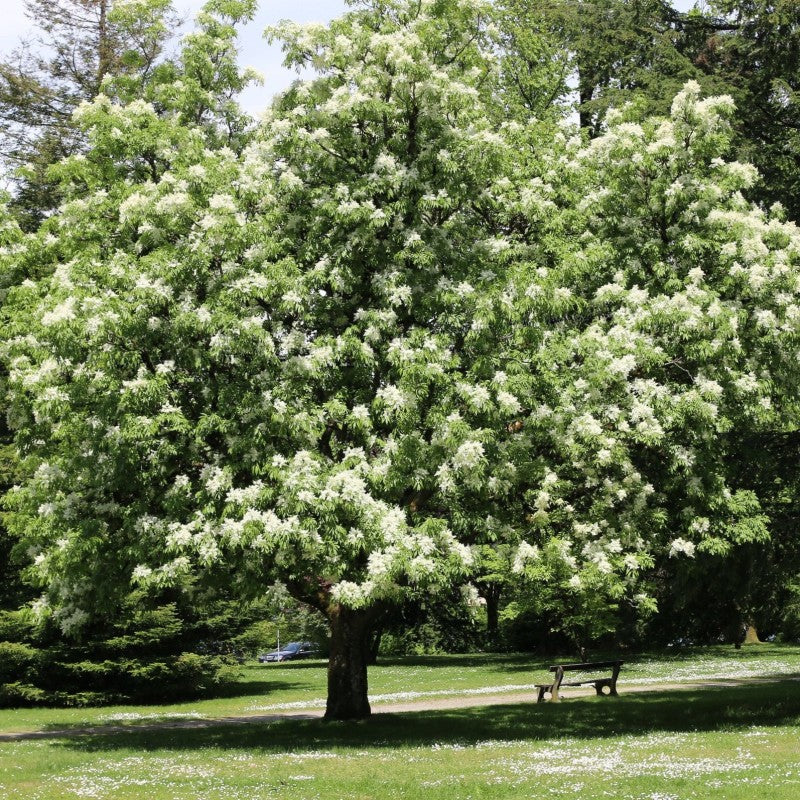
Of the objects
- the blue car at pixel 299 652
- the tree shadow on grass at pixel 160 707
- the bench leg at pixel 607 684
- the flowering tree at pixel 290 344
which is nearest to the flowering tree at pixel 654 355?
the flowering tree at pixel 290 344

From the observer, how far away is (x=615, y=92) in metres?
27.4

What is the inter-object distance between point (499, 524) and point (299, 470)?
362 cm

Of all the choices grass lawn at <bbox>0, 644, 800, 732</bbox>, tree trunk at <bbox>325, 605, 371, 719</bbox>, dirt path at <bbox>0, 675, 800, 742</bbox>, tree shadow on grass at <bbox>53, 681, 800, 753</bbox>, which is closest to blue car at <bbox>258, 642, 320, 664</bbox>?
grass lawn at <bbox>0, 644, 800, 732</bbox>

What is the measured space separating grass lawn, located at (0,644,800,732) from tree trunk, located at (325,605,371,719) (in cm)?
721

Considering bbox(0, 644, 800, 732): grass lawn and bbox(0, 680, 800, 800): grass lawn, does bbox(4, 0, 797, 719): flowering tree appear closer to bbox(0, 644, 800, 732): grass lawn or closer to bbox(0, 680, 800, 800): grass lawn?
bbox(0, 680, 800, 800): grass lawn

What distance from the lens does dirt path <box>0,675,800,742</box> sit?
2166 centimetres

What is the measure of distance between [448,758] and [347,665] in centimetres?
472

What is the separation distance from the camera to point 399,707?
25.4m

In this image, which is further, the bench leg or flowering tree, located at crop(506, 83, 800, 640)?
the bench leg

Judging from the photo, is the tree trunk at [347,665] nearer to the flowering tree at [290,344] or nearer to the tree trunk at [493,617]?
the flowering tree at [290,344]

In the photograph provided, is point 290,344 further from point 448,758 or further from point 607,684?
point 607,684

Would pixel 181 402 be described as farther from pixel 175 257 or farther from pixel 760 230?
pixel 760 230

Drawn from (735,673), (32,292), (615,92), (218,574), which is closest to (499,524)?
(218,574)

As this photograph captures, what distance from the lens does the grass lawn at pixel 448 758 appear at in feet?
39.3
